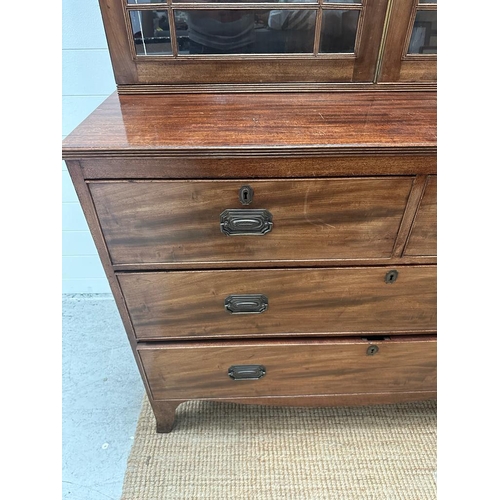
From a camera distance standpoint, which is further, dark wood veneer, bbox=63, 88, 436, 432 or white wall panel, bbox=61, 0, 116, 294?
white wall panel, bbox=61, 0, 116, 294

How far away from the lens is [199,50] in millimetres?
875

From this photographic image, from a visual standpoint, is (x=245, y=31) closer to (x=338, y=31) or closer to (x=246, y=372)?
(x=338, y=31)

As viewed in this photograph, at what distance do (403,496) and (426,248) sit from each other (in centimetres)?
73

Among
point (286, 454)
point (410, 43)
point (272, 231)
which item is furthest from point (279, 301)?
point (410, 43)

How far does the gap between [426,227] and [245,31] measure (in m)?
0.59

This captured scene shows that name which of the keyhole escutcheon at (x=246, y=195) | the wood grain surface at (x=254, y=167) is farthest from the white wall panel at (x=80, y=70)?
the keyhole escutcheon at (x=246, y=195)

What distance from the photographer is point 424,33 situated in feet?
2.82

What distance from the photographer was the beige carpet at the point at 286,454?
3.45 feet

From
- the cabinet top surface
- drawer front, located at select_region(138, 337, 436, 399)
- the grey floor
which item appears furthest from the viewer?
the grey floor

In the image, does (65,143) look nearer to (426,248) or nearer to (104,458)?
(426,248)

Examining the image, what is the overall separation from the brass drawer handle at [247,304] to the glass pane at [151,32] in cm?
59

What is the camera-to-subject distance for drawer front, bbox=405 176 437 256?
738mm

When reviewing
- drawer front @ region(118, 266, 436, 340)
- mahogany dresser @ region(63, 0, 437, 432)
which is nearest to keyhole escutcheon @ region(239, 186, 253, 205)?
mahogany dresser @ region(63, 0, 437, 432)

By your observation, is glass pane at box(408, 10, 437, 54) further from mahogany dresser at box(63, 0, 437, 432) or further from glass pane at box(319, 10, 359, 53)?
glass pane at box(319, 10, 359, 53)
